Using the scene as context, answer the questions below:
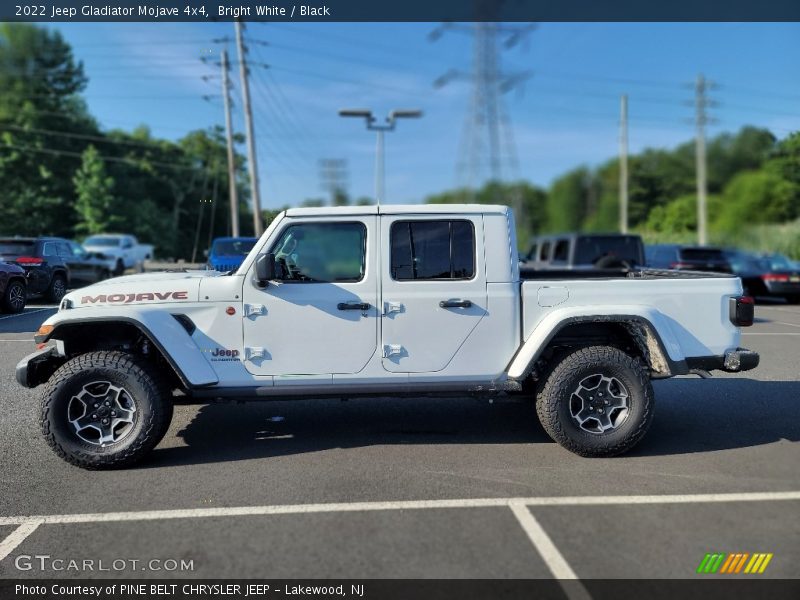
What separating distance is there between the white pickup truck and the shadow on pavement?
560 millimetres

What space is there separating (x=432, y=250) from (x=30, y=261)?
13972 millimetres

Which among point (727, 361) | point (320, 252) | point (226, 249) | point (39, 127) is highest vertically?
point (39, 127)

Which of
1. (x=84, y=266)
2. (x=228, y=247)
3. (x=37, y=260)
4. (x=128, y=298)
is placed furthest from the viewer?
(x=84, y=266)

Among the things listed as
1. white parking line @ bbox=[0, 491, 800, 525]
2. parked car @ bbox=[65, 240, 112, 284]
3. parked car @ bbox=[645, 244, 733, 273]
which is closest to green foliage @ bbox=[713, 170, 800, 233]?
parked car @ bbox=[645, 244, 733, 273]

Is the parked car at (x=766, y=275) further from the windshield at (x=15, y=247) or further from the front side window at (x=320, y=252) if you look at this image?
the windshield at (x=15, y=247)

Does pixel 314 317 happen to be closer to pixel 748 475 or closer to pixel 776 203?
pixel 748 475

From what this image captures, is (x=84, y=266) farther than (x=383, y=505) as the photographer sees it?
Yes

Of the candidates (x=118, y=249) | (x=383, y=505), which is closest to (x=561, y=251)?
(x=383, y=505)

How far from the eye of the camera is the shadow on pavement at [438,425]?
5.53 metres

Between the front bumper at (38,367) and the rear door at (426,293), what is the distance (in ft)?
8.55

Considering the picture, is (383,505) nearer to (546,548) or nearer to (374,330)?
(546,548)

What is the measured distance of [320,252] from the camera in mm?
5297
